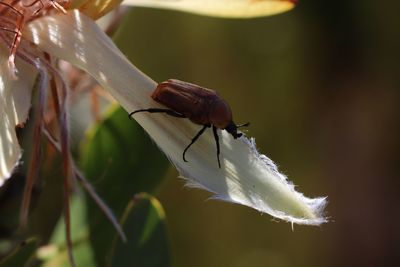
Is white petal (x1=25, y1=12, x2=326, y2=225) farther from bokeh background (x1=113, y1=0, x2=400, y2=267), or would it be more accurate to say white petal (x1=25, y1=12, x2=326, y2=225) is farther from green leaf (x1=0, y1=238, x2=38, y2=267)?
bokeh background (x1=113, y1=0, x2=400, y2=267)

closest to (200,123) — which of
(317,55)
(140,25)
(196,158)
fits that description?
(196,158)

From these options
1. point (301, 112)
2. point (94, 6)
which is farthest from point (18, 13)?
point (301, 112)

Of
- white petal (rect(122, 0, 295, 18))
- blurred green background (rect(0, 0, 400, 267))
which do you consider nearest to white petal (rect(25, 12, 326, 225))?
white petal (rect(122, 0, 295, 18))

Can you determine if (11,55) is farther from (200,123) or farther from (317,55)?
(317,55)

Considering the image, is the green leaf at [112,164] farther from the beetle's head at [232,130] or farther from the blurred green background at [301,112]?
the blurred green background at [301,112]

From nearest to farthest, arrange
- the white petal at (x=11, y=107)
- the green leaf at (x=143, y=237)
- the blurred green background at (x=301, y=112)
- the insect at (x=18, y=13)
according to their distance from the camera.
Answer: the white petal at (x=11, y=107) → the insect at (x=18, y=13) → the green leaf at (x=143, y=237) → the blurred green background at (x=301, y=112)

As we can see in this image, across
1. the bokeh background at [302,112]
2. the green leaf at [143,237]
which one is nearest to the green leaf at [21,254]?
the green leaf at [143,237]
